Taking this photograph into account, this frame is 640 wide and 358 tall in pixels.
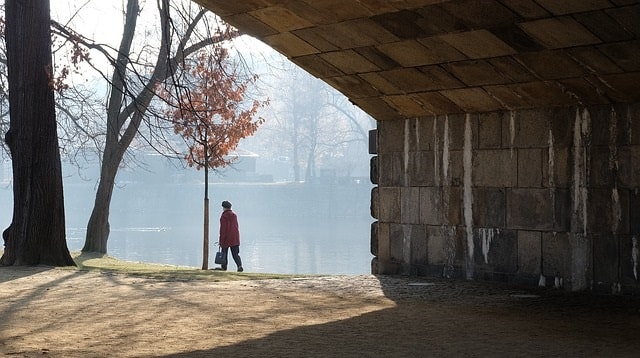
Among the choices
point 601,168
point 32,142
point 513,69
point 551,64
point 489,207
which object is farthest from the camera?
point 32,142

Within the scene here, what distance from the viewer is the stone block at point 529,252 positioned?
10.7 meters

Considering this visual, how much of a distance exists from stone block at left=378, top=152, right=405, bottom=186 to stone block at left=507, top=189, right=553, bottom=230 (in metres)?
1.80

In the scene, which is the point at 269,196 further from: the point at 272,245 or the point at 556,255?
the point at 556,255

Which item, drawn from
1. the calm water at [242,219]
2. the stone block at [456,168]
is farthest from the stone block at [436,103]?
the calm water at [242,219]

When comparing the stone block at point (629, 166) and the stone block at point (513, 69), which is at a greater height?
the stone block at point (513, 69)

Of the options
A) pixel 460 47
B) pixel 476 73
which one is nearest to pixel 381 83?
pixel 476 73

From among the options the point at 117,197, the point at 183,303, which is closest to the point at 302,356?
the point at 183,303

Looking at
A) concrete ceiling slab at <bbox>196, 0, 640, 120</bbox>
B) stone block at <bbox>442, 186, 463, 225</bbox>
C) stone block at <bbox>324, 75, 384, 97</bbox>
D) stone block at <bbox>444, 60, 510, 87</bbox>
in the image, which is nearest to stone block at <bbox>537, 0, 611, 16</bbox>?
concrete ceiling slab at <bbox>196, 0, 640, 120</bbox>

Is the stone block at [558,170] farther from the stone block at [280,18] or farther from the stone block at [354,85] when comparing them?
the stone block at [280,18]

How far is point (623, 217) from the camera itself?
9.80 metres

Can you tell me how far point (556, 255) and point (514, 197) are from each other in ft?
2.69

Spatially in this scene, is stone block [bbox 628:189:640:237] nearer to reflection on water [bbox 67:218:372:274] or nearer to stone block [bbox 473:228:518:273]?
stone block [bbox 473:228:518:273]

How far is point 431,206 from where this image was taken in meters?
12.0

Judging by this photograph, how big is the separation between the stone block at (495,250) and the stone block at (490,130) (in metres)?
0.95
